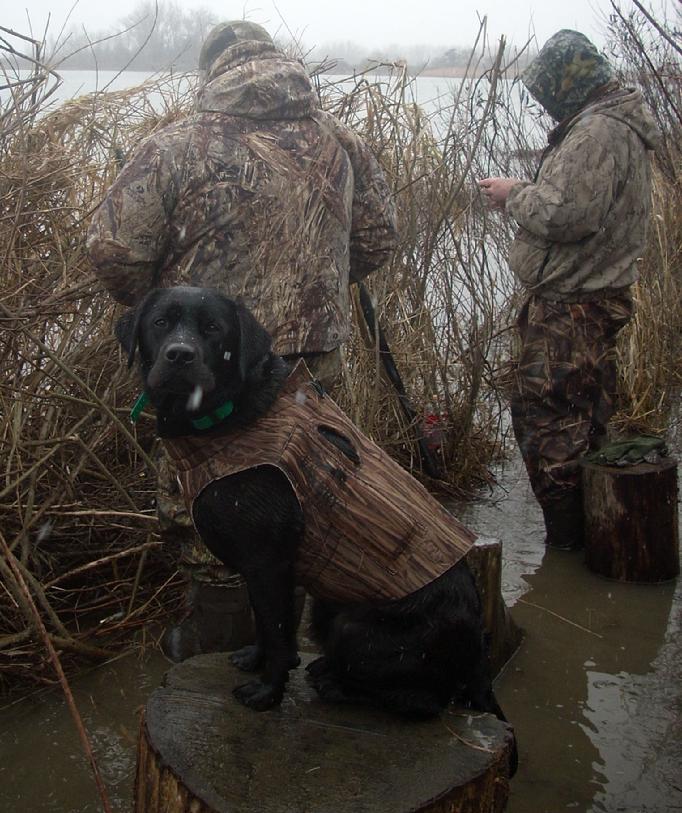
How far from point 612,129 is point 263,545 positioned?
3173mm

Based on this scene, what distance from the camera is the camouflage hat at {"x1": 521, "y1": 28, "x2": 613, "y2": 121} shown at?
15.0ft

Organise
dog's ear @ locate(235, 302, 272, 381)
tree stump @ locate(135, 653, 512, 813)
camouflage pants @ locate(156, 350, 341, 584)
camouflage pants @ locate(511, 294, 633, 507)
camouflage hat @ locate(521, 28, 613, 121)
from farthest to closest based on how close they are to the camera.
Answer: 1. camouflage pants @ locate(511, 294, 633, 507)
2. camouflage hat @ locate(521, 28, 613, 121)
3. camouflage pants @ locate(156, 350, 341, 584)
4. dog's ear @ locate(235, 302, 272, 381)
5. tree stump @ locate(135, 653, 512, 813)

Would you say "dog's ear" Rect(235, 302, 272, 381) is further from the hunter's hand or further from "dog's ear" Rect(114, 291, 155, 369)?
the hunter's hand

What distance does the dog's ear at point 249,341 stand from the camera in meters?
2.42

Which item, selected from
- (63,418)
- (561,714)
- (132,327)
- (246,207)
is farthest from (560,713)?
(63,418)

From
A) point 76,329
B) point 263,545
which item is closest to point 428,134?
point 76,329

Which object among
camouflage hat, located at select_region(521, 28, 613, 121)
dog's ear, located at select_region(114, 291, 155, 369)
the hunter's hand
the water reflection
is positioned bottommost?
the water reflection

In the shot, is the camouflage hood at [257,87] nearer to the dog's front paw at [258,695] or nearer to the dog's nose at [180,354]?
the dog's nose at [180,354]

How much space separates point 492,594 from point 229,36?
253 cm

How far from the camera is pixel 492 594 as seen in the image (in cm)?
363

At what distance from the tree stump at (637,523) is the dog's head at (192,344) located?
2709mm

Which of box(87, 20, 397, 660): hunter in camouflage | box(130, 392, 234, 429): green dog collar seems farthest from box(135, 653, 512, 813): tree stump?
box(87, 20, 397, 660): hunter in camouflage

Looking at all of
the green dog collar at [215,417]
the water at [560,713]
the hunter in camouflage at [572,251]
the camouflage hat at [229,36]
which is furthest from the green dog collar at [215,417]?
the hunter in camouflage at [572,251]

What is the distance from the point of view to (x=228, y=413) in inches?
93.4
